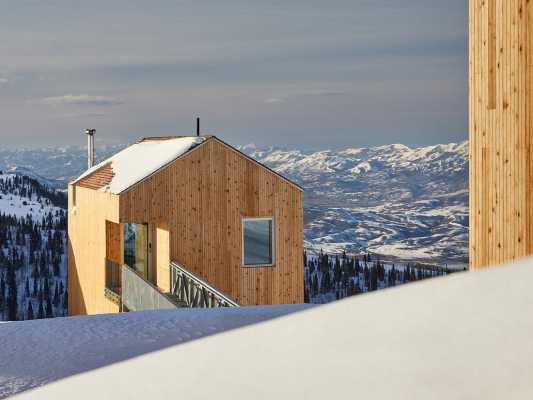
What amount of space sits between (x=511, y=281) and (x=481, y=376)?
81 centimetres

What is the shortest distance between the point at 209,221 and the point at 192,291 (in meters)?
2.24

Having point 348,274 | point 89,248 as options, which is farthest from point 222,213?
point 348,274

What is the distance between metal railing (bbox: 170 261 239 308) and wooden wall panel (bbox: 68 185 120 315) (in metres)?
1.68

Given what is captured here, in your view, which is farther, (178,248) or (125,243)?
(125,243)

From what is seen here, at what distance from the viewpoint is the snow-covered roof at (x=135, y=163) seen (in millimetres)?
16250

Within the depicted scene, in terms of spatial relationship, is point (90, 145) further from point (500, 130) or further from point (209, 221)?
point (500, 130)

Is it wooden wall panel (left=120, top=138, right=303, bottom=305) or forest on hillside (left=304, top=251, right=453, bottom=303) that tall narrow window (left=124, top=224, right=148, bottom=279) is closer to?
wooden wall panel (left=120, top=138, right=303, bottom=305)

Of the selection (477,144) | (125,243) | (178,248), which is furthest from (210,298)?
(477,144)

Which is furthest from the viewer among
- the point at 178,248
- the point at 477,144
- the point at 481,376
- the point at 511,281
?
the point at 178,248

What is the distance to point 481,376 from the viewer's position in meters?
2.74

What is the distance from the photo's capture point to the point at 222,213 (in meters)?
16.4

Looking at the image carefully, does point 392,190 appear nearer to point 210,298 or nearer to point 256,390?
point 210,298

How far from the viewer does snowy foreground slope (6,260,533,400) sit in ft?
9.20

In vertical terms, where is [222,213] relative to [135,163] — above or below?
below
